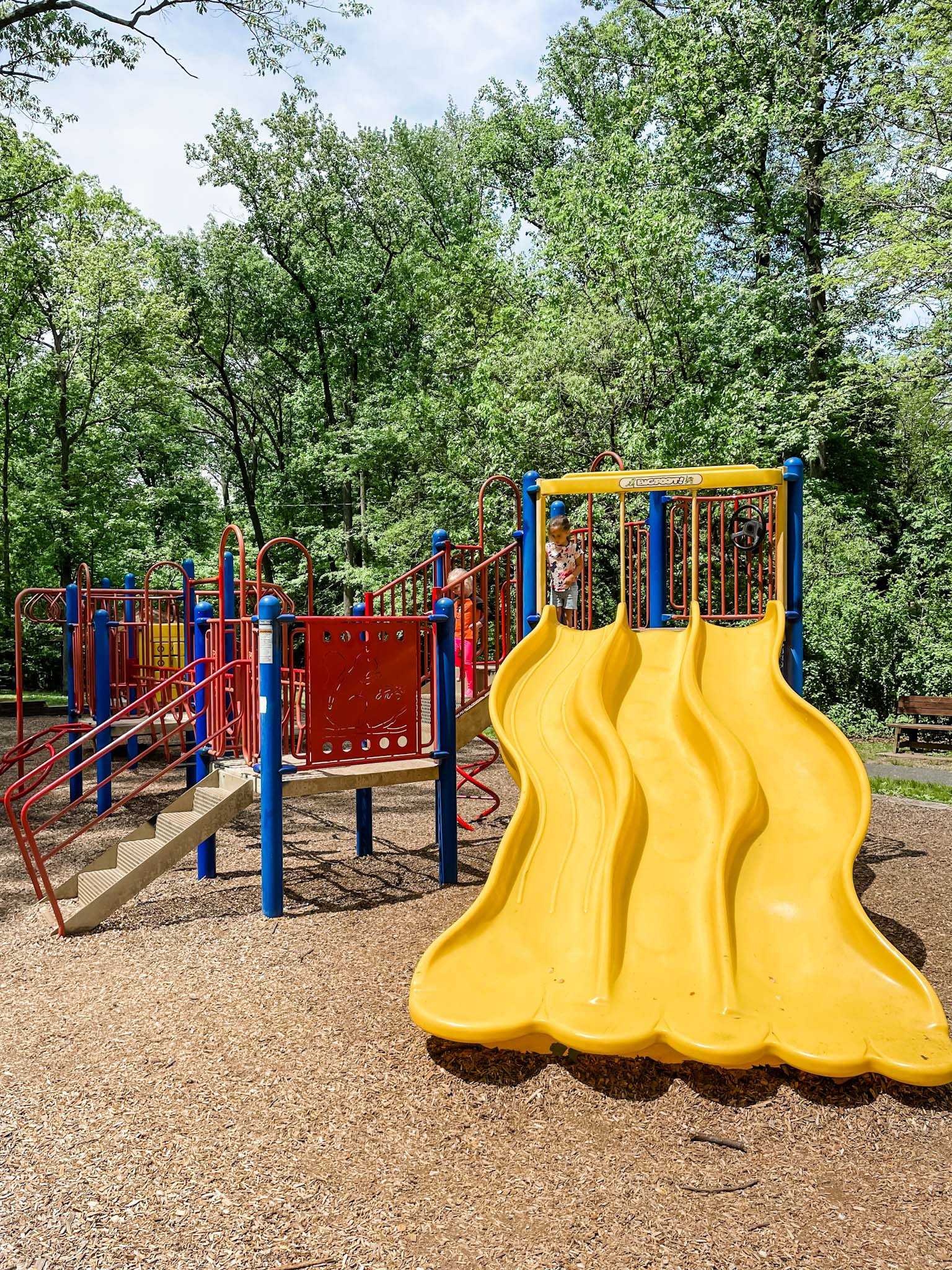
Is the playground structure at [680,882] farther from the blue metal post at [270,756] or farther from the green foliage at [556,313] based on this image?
the green foliage at [556,313]

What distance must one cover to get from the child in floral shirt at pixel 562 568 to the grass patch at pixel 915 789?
4656 millimetres

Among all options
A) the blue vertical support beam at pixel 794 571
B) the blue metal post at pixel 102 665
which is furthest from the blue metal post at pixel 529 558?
the blue metal post at pixel 102 665

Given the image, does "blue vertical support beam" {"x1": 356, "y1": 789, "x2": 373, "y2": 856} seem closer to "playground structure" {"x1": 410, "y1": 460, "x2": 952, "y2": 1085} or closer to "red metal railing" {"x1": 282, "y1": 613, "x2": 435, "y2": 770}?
"red metal railing" {"x1": 282, "y1": 613, "x2": 435, "y2": 770}

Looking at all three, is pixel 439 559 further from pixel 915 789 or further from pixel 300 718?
pixel 915 789

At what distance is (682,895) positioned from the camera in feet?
14.0

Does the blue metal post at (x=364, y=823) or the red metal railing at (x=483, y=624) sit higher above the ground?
the red metal railing at (x=483, y=624)

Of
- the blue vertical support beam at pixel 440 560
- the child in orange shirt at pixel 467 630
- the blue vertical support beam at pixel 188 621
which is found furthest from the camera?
the blue vertical support beam at pixel 188 621

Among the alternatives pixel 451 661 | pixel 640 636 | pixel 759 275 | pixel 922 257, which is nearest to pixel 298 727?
pixel 451 661

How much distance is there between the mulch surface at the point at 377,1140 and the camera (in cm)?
272

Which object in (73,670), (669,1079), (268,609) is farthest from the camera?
(73,670)

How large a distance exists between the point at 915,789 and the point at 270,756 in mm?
8262

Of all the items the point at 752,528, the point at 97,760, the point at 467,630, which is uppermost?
the point at 752,528

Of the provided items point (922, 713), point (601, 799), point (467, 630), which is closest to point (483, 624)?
point (467, 630)

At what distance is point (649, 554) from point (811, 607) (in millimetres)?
10808
